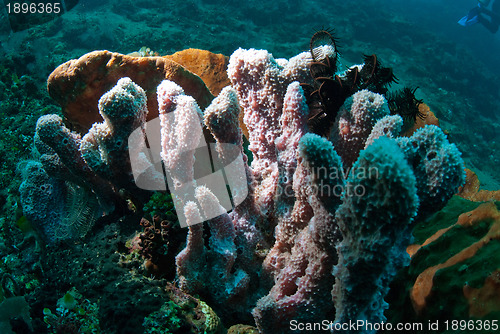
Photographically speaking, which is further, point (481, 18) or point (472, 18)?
point (481, 18)

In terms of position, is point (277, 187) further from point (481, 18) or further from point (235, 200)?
point (481, 18)

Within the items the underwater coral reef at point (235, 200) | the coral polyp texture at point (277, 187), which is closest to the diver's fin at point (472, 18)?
the underwater coral reef at point (235, 200)

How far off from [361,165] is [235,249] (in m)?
1.39

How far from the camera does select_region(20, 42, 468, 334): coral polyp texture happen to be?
1.50 m

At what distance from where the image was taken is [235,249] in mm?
2398

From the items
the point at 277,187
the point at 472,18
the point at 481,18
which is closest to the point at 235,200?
the point at 277,187

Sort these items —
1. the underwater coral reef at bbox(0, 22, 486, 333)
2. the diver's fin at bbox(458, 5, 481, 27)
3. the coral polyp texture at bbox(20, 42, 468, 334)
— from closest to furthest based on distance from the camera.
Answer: the coral polyp texture at bbox(20, 42, 468, 334) → the underwater coral reef at bbox(0, 22, 486, 333) → the diver's fin at bbox(458, 5, 481, 27)

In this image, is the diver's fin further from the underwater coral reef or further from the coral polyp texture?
the coral polyp texture

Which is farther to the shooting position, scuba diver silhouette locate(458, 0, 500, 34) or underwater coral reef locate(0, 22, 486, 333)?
scuba diver silhouette locate(458, 0, 500, 34)

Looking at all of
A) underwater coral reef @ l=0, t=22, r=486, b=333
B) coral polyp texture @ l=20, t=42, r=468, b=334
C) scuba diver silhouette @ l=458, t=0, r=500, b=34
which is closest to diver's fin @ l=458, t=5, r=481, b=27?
scuba diver silhouette @ l=458, t=0, r=500, b=34

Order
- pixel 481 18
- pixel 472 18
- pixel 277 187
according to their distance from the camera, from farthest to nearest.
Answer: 1. pixel 481 18
2. pixel 472 18
3. pixel 277 187

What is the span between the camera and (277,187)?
8.43ft

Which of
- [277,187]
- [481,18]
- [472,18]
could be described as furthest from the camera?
[481,18]

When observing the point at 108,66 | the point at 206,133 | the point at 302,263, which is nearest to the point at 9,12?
the point at 108,66
